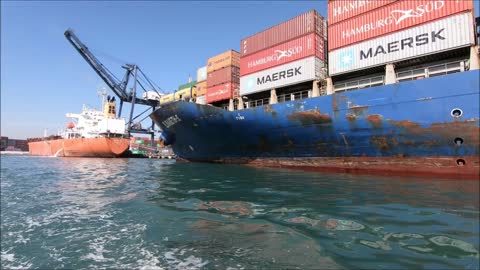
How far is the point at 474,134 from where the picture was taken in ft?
34.4

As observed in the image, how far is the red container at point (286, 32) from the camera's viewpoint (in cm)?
1739

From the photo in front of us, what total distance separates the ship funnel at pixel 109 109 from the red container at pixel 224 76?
26065 millimetres

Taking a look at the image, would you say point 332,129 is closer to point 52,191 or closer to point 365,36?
point 365,36

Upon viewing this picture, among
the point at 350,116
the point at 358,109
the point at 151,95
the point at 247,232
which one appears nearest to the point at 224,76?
the point at 350,116

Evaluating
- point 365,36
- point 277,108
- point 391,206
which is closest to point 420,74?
point 365,36

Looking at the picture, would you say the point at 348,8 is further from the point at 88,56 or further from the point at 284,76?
the point at 88,56

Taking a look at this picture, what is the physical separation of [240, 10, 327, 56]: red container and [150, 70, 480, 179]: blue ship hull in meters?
5.54

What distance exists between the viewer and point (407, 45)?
13250 mm

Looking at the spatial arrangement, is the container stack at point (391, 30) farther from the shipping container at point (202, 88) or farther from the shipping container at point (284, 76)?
the shipping container at point (202, 88)

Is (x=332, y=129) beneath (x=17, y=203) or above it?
above

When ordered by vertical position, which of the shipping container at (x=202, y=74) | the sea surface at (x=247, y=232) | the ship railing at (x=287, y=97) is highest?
the shipping container at (x=202, y=74)

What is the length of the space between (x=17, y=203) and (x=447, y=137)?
1489 centimetres

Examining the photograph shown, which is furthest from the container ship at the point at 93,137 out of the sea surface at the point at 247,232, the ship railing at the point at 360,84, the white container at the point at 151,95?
the sea surface at the point at 247,232

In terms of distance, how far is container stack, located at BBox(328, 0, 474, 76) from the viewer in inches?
473
